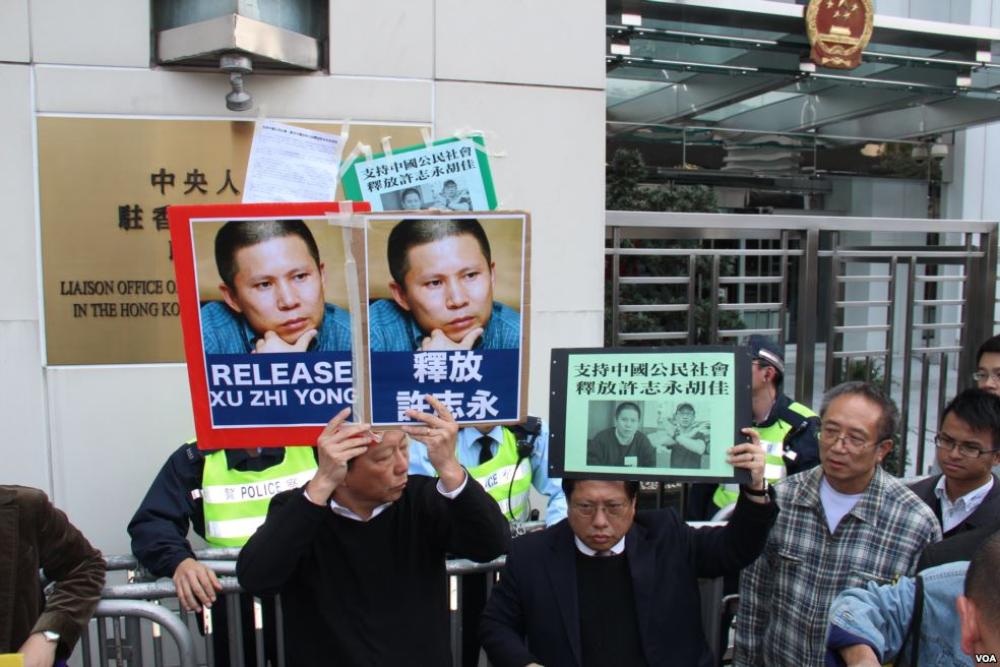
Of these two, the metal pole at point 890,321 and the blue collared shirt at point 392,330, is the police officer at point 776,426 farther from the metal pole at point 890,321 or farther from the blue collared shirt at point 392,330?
the metal pole at point 890,321

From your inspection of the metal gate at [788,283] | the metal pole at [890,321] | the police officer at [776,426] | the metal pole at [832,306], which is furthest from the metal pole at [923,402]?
the police officer at [776,426]

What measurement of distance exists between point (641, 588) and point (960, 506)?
4.40 ft

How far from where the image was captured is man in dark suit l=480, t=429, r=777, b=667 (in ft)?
8.00

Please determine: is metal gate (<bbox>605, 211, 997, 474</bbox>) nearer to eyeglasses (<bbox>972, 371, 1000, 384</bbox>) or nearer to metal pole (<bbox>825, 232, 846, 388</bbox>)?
metal pole (<bbox>825, 232, 846, 388</bbox>)

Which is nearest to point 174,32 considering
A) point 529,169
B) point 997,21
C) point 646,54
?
point 529,169

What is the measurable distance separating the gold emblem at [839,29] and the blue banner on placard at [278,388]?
18.9 ft

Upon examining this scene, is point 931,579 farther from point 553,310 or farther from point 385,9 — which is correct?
point 385,9

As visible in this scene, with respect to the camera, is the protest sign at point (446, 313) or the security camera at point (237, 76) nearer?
the protest sign at point (446, 313)

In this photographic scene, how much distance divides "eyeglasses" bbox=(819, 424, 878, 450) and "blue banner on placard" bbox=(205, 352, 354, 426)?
154 cm

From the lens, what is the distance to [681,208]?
376 inches

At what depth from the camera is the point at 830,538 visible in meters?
2.70

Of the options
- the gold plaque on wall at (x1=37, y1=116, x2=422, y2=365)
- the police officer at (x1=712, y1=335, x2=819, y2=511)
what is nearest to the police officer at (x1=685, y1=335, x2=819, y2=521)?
the police officer at (x1=712, y1=335, x2=819, y2=511)

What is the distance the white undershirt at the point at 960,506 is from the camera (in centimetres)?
297

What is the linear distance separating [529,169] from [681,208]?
5.30 m
